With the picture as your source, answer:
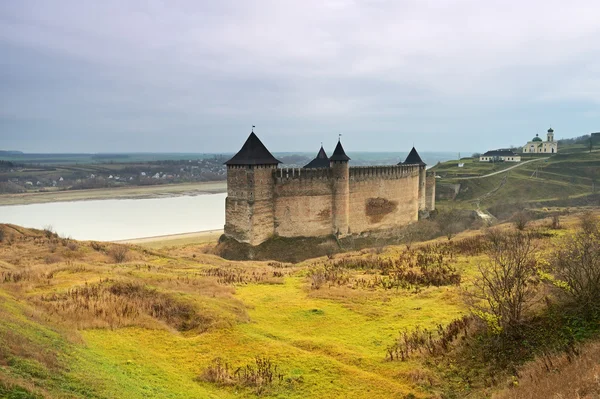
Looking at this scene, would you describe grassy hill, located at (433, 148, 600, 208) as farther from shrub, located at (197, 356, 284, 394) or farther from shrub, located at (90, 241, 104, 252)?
shrub, located at (197, 356, 284, 394)

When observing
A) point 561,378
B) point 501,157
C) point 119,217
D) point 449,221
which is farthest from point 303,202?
point 501,157

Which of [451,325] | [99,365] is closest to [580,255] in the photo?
[451,325]

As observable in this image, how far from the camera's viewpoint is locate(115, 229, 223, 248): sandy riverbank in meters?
30.2

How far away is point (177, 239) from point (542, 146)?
64.7 metres

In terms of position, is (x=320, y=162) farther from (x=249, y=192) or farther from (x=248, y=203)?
(x=248, y=203)

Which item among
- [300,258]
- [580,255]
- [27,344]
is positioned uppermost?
[580,255]

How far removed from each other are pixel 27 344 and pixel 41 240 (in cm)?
1691

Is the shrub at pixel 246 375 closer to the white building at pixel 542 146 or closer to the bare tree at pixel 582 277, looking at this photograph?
the bare tree at pixel 582 277

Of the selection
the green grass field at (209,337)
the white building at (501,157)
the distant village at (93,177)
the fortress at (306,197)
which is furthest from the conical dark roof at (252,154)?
the distant village at (93,177)

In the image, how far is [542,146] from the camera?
73.1 m

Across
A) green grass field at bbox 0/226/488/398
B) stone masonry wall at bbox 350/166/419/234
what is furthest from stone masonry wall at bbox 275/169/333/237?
green grass field at bbox 0/226/488/398

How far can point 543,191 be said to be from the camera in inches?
1844

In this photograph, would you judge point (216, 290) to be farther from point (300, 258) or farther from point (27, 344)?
point (300, 258)

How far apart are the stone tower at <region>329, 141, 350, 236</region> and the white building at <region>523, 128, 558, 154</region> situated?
193 ft
